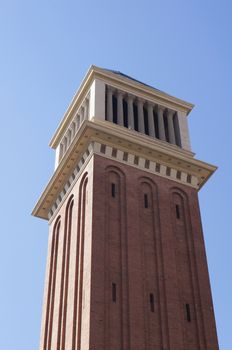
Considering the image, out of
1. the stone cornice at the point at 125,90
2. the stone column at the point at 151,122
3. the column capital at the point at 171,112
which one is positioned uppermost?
the stone cornice at the point at 125,90

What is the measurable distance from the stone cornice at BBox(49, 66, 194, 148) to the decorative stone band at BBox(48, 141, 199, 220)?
20.3ft

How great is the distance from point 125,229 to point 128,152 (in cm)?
542

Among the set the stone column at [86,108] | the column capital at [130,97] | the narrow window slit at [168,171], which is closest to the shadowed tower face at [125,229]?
the narrow window slit at [168,171]

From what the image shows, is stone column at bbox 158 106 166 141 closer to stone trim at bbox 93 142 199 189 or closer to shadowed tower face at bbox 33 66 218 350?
shadowed tower face at bbox 33 66 218 350

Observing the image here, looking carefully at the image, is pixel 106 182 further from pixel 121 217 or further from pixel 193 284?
pixel 193 284

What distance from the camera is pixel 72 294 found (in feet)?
100

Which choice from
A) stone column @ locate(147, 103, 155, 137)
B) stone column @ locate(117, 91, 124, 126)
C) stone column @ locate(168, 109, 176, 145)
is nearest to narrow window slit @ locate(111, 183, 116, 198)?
stone column @ locate(117, 91, 124, 126)

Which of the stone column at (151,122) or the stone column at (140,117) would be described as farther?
the stone column at (151,122)

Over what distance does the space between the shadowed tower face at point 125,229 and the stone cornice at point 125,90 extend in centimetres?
7

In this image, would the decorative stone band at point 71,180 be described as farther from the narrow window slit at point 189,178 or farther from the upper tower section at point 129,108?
the narrow window slit at point 189,178

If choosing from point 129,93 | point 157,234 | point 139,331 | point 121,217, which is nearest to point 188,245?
point 157,234

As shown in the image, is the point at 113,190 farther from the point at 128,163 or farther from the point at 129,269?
the point at 129,269

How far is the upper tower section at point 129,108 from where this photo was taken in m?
37.8

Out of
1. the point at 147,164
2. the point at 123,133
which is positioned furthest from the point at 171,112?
the point at 147,164
